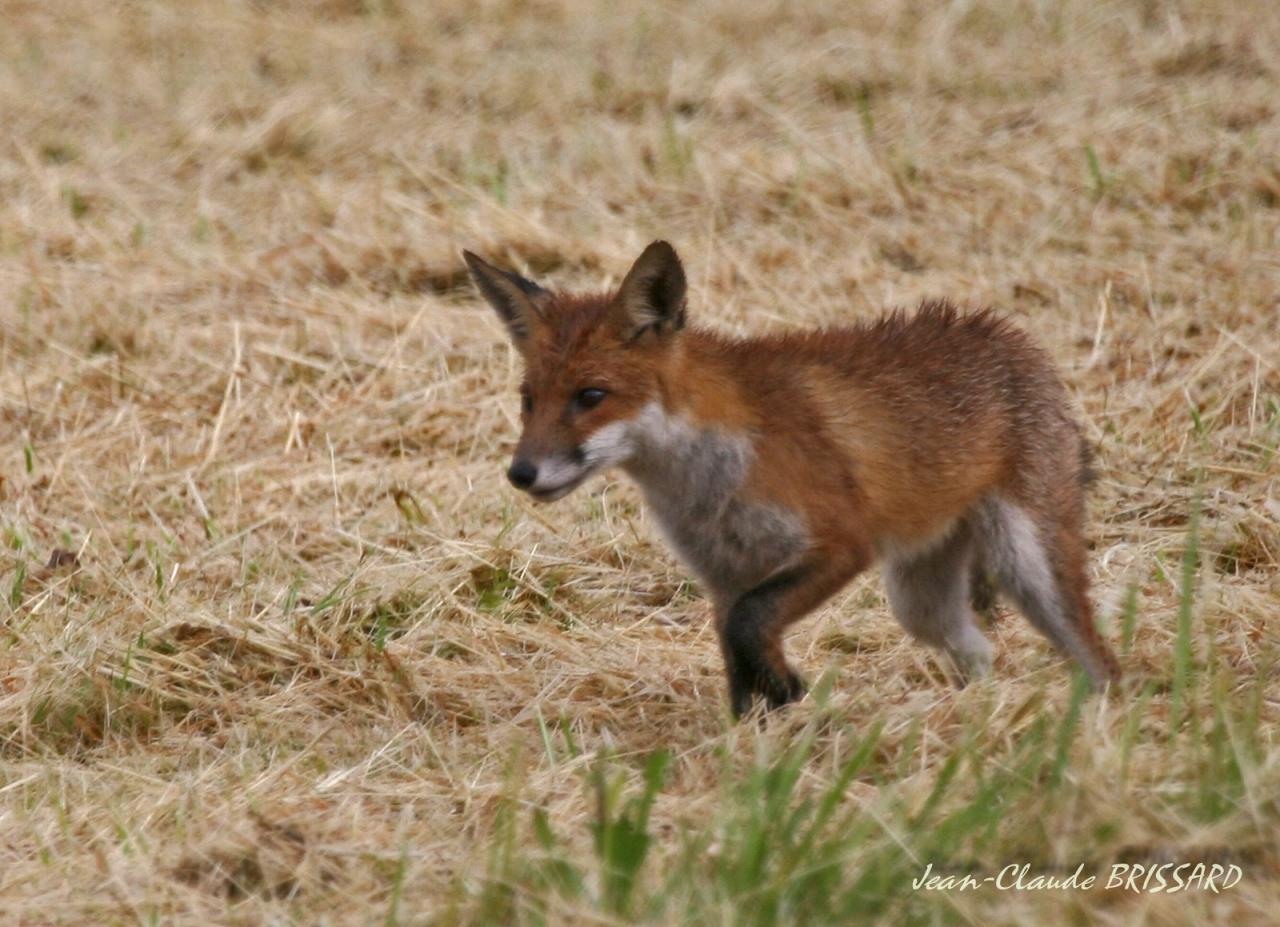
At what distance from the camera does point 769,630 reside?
512cm

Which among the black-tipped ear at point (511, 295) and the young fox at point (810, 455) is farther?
the black-tipped ear at point (511, 295)

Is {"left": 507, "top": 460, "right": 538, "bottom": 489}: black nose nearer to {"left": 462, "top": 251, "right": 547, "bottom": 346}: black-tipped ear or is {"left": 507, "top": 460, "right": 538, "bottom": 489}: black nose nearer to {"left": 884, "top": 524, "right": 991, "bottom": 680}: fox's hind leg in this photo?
{"left": 462, "top": 251, "right": 547, "bottom": 346}: black-tipped ear

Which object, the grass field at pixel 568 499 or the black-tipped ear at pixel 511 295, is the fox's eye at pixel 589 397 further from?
the grass field at pixel 568 499

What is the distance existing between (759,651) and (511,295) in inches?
51.5

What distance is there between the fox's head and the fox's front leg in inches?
22.3

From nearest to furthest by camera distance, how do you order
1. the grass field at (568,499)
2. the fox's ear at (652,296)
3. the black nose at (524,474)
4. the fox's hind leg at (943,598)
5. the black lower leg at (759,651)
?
the grass field at (568,499) < the black nose at (524,474) < the black lower leg at (759,651) < the fox's ear at (652,296) < the fox's hind leg at (943,598)

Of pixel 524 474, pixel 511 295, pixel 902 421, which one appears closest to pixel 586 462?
pixel 524 474

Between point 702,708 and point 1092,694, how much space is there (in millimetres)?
1157

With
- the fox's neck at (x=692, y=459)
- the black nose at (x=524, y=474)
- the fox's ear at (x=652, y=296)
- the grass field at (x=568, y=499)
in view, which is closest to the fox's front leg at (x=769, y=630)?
the grass field at (x=568, y=499)

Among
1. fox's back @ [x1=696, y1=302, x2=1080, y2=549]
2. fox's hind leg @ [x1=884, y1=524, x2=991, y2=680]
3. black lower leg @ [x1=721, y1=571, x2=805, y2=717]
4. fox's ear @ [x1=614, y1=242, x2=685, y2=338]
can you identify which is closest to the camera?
black lower leg @ [x1=721, y1=571, x2=805, y2=717]

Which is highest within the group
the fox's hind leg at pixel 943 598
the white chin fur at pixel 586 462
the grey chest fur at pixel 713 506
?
the white chin fur at pixel 586 462

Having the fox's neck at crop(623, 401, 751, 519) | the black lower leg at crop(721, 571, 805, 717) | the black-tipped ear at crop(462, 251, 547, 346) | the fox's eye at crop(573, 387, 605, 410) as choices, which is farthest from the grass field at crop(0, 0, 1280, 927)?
the black-tipped ear at crop(462, 251, 547, 346)

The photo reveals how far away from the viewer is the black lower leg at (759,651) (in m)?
5.12

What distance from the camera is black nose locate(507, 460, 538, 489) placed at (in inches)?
198
